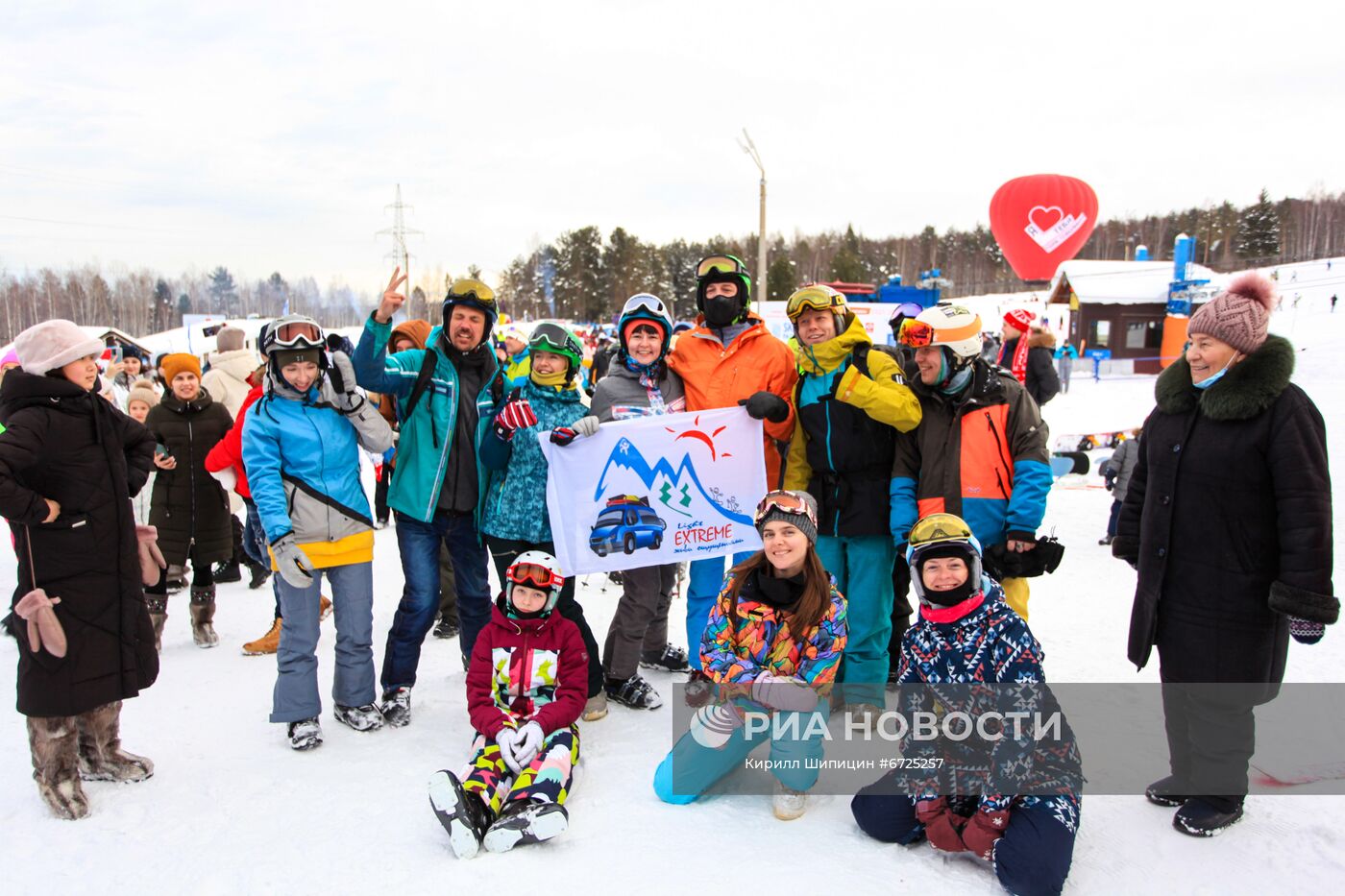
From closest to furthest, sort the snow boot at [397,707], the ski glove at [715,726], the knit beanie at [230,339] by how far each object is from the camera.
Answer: the ski glove at [715,726] < the snow boot at [397,707] < the knit beanie at [230,339]

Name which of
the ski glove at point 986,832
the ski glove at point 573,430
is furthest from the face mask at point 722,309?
the ski glove at point 986,832

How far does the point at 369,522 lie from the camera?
446cm

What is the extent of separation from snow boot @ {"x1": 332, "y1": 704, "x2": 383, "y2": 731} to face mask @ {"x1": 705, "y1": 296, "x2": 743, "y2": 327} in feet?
9.96

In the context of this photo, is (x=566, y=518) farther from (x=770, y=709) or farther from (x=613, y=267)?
(x=613, y=267)

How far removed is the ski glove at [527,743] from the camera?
3.62 meters

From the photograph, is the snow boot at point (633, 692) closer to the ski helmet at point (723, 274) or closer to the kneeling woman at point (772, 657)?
the kneeling woman at point (772, 657)

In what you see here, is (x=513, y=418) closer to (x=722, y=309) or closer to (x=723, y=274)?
(x=722, y=309)

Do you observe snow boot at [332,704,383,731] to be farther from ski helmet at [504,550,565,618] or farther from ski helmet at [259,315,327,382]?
ski helmet at [259,315,327,382]

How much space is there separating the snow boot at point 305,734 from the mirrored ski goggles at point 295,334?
204 centimetres

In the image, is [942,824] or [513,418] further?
[513,418]

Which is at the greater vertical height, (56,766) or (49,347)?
(49,347)

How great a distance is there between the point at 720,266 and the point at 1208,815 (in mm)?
3632

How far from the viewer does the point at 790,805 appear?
3.54 metres

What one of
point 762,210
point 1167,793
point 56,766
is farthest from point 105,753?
point 762,210
